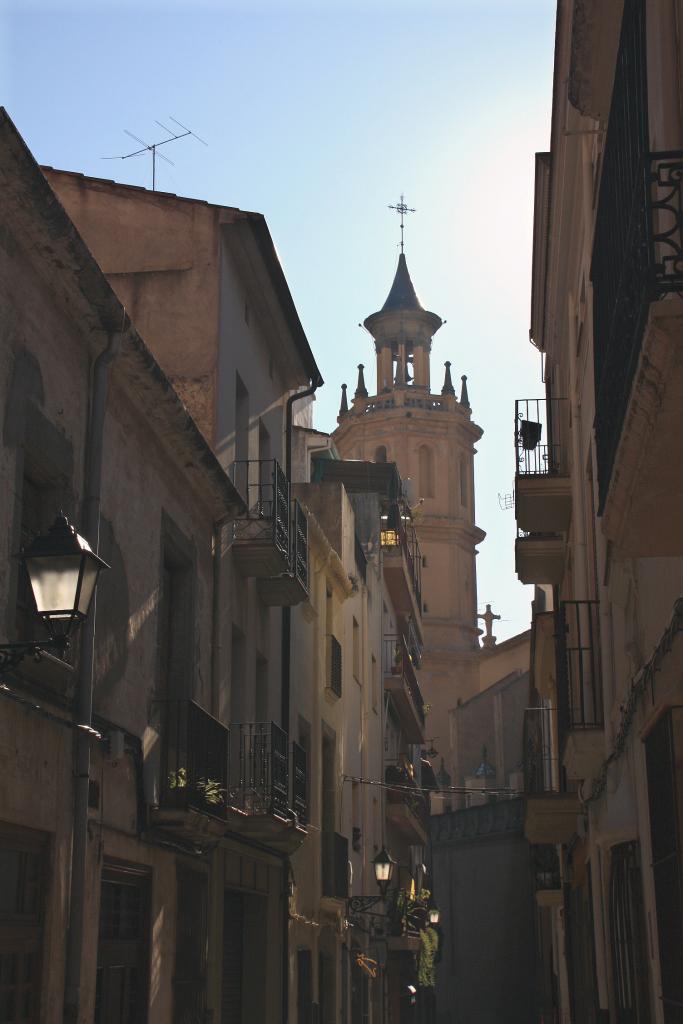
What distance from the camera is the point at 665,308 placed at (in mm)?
5090

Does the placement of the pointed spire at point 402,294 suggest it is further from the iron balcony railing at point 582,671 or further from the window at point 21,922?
the window at point 21,922

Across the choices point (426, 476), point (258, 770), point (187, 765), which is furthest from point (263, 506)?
point (426, 476)

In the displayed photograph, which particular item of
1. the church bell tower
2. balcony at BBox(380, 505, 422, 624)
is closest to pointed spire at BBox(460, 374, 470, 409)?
the church bell tower

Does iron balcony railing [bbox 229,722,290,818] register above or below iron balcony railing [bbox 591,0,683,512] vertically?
below

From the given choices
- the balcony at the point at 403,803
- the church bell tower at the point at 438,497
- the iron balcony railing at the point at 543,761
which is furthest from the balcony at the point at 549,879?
the church bell tower at the point at 438,497

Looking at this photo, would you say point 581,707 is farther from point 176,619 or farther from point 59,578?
point 59,578

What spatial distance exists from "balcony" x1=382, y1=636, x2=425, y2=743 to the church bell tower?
22706mm

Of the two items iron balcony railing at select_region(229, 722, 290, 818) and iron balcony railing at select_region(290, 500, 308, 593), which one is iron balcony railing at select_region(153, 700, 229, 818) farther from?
iron balcony railing at select_region(290, 500, 308, 593)

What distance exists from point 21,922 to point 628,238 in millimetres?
5234

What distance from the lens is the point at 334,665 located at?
22453 mm

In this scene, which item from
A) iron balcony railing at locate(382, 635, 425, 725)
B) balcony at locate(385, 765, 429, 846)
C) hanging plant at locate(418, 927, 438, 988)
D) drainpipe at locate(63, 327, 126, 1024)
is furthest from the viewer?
hanging plant at locate(418, 927, 438, 988)

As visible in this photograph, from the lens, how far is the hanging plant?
108ft

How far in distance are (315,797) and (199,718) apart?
28.8ft

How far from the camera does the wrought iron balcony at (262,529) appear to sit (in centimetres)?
1524
